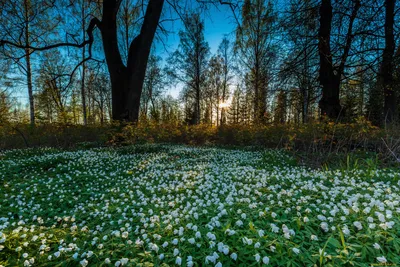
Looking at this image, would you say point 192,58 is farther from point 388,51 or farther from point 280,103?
point 388,51

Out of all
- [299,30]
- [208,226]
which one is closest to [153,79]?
[299,30]

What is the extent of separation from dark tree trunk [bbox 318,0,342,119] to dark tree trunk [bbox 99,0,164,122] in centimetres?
604

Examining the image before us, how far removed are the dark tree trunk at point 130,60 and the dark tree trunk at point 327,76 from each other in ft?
19.8

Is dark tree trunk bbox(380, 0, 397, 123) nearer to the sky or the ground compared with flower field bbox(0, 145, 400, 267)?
nearer to the sky

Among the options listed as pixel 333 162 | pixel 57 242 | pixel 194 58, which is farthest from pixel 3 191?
pixel 194 58

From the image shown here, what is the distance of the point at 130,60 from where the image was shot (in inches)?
333

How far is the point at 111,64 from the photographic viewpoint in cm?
840

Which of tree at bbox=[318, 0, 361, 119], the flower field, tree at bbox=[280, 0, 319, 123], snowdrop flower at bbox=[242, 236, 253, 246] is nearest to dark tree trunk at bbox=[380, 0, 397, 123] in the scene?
tree at bbox=[318, 0, 361, 119]

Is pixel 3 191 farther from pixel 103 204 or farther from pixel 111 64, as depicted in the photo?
pixel 111 64

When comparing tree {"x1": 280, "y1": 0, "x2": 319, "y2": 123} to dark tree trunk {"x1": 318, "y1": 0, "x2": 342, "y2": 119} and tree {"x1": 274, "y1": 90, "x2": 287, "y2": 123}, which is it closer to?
dark tree trunk {"x1": 318, "y1": 0, "x2": 342, "y2": 119}

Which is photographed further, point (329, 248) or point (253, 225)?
point (253, 225)

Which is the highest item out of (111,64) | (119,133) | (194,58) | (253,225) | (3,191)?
(194,58)

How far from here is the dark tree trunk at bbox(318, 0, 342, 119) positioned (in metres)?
6.98

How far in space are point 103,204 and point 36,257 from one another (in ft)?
3.89
